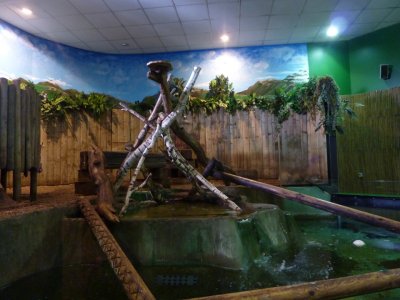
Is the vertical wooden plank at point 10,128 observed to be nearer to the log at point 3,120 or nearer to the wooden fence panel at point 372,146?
the log at point 3,120

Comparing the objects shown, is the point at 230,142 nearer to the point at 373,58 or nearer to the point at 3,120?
the point at 373,58

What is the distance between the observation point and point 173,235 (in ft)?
12.0

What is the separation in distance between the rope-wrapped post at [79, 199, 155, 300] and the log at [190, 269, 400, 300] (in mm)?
635

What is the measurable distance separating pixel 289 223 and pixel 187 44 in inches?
313

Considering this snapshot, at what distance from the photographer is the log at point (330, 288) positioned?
5.15ft

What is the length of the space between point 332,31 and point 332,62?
1.19 metres

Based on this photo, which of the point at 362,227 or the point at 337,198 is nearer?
the point at 362,227

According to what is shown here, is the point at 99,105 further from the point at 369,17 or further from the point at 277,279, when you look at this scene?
the point at 369,17

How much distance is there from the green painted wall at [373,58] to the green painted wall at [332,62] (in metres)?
0.19

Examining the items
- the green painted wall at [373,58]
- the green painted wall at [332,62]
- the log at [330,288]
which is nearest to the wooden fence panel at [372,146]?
the green painted wall at [373,58]

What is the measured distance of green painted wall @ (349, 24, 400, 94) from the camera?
8.82m

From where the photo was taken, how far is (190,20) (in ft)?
28.3

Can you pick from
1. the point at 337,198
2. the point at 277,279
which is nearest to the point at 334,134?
the point at 337,198

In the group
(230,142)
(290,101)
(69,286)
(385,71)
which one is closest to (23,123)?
(69,286)
